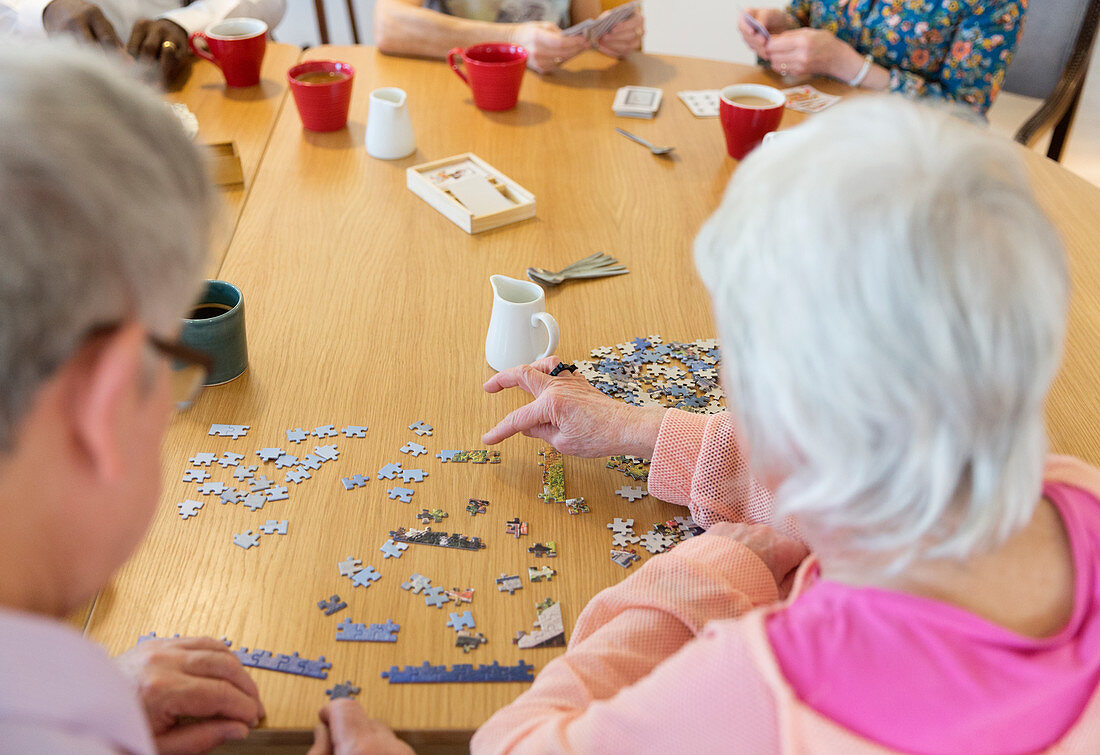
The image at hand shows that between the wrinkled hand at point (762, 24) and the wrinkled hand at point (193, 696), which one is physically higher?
the wrinkled hand at point (762, 24)

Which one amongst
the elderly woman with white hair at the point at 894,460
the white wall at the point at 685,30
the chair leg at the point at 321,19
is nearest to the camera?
the elderly woman with white hair at the point at 894,460

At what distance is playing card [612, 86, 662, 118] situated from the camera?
2539mm

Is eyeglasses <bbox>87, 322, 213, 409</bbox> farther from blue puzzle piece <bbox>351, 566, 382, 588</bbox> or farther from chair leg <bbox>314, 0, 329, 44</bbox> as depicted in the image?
chair leg <bbox>314, 0, 329, 44</bbox>

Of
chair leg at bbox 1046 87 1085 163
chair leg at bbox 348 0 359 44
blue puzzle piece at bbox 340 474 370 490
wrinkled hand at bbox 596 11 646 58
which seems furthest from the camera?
chair leg at bbox 348 0 359 44

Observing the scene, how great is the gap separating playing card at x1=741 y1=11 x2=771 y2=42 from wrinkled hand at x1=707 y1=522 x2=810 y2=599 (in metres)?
1.92

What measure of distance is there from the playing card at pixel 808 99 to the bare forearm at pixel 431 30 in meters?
0.85

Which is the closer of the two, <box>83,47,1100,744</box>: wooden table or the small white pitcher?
<box>83,47,1100,744</box>: wooden table

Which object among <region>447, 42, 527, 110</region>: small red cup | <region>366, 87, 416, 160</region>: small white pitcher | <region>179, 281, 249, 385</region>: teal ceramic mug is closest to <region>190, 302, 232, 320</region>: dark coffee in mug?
<region>179, 281, 249, 385</region>: teal ceramic mug

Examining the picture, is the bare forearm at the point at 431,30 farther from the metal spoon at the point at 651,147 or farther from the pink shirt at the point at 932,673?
the pink shirt at the point at 932,673

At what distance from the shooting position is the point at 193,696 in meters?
1.05

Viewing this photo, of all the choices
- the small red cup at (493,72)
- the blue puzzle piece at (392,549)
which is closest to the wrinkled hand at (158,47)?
the small red cup at (493,72)

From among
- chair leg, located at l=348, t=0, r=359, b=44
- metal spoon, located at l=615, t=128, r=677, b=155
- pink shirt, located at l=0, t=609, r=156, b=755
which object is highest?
pink shirt, located at l=0, t=609, r=156, b=755

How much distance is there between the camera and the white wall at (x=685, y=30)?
506cm

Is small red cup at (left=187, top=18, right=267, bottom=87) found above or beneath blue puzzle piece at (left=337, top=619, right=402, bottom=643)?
above
